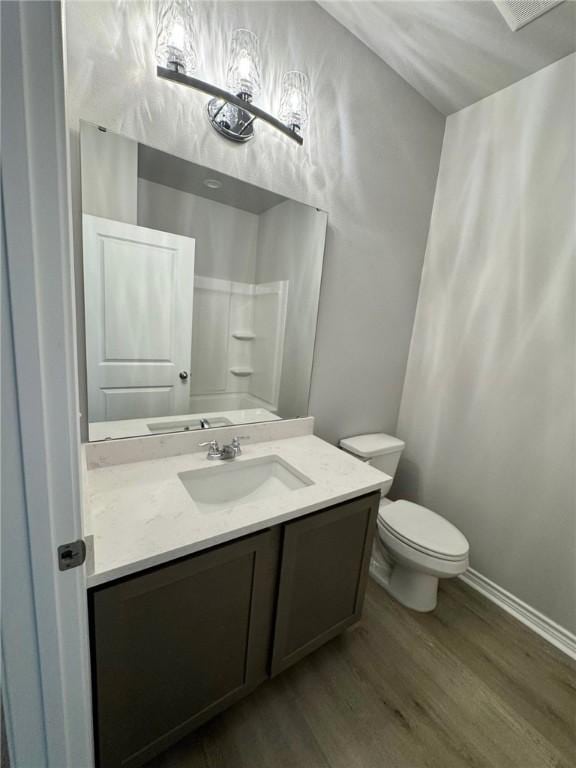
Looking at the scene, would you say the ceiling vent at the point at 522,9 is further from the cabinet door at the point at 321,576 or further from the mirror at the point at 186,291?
the cabinet door at the point at 321,576

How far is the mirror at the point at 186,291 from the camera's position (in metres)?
1.05

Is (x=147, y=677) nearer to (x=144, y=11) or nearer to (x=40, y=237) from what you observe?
(x=40, y=237)

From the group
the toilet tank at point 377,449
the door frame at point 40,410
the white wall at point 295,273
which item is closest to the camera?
the door frame at point 40,410

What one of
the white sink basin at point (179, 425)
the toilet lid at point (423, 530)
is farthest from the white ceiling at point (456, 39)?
the toilet lid at point (423, 530)

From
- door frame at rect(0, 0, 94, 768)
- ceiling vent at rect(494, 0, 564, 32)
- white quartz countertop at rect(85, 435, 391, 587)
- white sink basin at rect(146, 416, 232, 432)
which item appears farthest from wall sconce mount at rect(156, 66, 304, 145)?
white quartz countertop at rect(85, 435, 391, 587)

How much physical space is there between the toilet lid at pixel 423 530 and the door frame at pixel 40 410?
1303 millimetres

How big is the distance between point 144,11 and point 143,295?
86 centimetres

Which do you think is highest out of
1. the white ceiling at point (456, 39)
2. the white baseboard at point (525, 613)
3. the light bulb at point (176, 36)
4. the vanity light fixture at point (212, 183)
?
the white ceiling at point (456, 39)

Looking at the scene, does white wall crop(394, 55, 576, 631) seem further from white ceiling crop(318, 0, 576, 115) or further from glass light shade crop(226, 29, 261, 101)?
glass light shade crop(226, 29, 261, 101)

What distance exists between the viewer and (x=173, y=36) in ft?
3.19

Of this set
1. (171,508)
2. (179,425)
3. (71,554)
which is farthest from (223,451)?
(71,554)

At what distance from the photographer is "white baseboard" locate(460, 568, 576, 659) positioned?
57.1 inches

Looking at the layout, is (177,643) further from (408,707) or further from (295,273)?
(295,273)

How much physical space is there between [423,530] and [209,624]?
1.09 m
